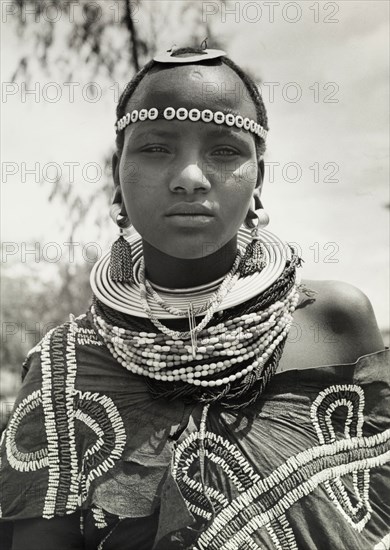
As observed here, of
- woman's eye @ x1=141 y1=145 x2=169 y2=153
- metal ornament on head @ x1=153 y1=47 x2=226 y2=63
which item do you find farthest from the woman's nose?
metal ornament on head @ x1=153 y1=47 x2=226 y2=63

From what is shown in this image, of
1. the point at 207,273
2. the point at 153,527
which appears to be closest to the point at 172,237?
the point at 207,273

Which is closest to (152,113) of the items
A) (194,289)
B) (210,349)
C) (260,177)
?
(260,177)

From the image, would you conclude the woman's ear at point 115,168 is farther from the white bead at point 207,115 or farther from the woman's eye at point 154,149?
the white bead at point 207,115

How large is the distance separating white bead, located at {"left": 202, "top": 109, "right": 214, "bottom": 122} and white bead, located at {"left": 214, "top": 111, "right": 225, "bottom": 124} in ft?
0.04

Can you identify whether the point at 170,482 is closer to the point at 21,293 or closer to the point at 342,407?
the point at 342,407

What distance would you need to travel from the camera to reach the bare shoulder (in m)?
2.40

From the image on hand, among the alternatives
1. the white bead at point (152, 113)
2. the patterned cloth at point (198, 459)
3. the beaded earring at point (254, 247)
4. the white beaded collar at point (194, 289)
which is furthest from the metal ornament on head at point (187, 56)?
the patterned cloth at point (198, 459)

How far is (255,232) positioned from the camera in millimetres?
2438

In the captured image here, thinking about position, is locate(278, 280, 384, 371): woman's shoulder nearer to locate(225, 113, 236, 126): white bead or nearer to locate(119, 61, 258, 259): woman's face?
locate(119, 61, 258, 259): woman's face

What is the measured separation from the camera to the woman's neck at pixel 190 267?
2.32 meters

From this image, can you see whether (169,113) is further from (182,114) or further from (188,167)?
(188,167)

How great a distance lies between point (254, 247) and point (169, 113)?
0.51 m

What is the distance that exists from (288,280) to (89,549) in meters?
0.96

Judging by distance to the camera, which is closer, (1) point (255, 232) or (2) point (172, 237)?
(2) point (172, 237)
